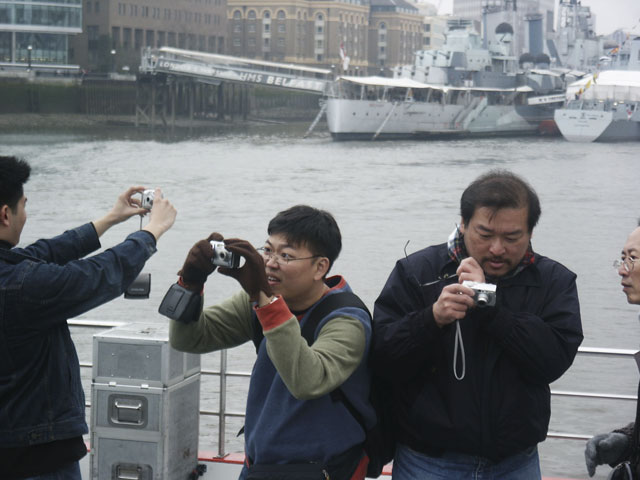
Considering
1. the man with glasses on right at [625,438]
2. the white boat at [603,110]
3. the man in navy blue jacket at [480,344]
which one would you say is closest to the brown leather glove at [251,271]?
the man in navy blue jacket at [480,344]

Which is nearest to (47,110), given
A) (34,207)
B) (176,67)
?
(176,67)

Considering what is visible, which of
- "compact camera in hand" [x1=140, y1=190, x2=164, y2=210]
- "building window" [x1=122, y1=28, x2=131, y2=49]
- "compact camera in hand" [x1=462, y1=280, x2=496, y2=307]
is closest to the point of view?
"compact camera in hand" [x1=462, y1=280, x2=496, y2=307]

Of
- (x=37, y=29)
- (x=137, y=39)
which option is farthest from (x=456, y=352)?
(x=137, y=39)

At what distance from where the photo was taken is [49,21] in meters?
52.9

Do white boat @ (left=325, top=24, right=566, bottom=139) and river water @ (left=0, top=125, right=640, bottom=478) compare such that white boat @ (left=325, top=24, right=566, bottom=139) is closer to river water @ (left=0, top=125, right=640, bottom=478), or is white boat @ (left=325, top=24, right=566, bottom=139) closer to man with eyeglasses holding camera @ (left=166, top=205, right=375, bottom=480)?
river water @ (left=0, top=125, right=640, bottom=478)

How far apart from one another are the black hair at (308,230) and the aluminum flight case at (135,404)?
868 millimetres

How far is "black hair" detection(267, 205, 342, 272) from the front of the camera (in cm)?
209

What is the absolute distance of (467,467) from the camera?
2.00m

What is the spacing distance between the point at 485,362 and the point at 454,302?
0.65 feet

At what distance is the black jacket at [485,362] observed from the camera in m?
1.94

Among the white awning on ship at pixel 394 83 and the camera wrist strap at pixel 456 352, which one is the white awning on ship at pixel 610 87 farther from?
the camera wrist strap at pixel 456 352

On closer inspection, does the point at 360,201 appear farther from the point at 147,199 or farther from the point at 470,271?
the point at 470,271

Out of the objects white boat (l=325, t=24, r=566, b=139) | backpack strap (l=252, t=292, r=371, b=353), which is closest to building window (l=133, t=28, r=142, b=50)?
white boat (l=325, t=24, r=566, b=139)

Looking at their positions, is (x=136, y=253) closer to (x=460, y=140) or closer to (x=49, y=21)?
(x=460, y=140)
